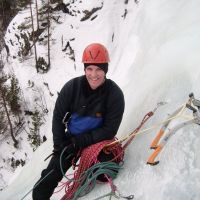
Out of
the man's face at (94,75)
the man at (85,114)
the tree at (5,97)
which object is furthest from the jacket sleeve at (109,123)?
the tree at (5,97)

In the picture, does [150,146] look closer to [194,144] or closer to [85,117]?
[194,144]

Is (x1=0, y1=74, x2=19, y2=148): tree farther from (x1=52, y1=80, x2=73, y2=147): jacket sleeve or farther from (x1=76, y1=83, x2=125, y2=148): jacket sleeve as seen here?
(x1=76, y1=83, x2=125, y2=148): jacket sleeve

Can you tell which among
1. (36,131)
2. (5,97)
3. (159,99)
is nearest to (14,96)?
(5,97)

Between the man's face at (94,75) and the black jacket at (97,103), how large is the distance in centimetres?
9

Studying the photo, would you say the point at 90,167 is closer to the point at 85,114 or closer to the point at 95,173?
the point at 95,173

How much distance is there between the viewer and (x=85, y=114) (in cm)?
298

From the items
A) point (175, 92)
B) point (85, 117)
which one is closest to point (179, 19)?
point (175, 92)

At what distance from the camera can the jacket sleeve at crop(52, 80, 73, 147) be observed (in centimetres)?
298

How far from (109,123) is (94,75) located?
1.42ft

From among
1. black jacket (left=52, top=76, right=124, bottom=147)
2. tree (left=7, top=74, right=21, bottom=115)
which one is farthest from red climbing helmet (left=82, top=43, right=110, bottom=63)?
tree (left=7, top=74, right=21, bottom=115)

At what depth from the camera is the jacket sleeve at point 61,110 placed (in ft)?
9.77

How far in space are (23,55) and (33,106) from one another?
2831 millimetres

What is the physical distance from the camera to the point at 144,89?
412 cm

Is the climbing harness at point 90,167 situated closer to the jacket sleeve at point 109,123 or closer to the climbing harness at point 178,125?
the jacket sleeve at point 109,123
